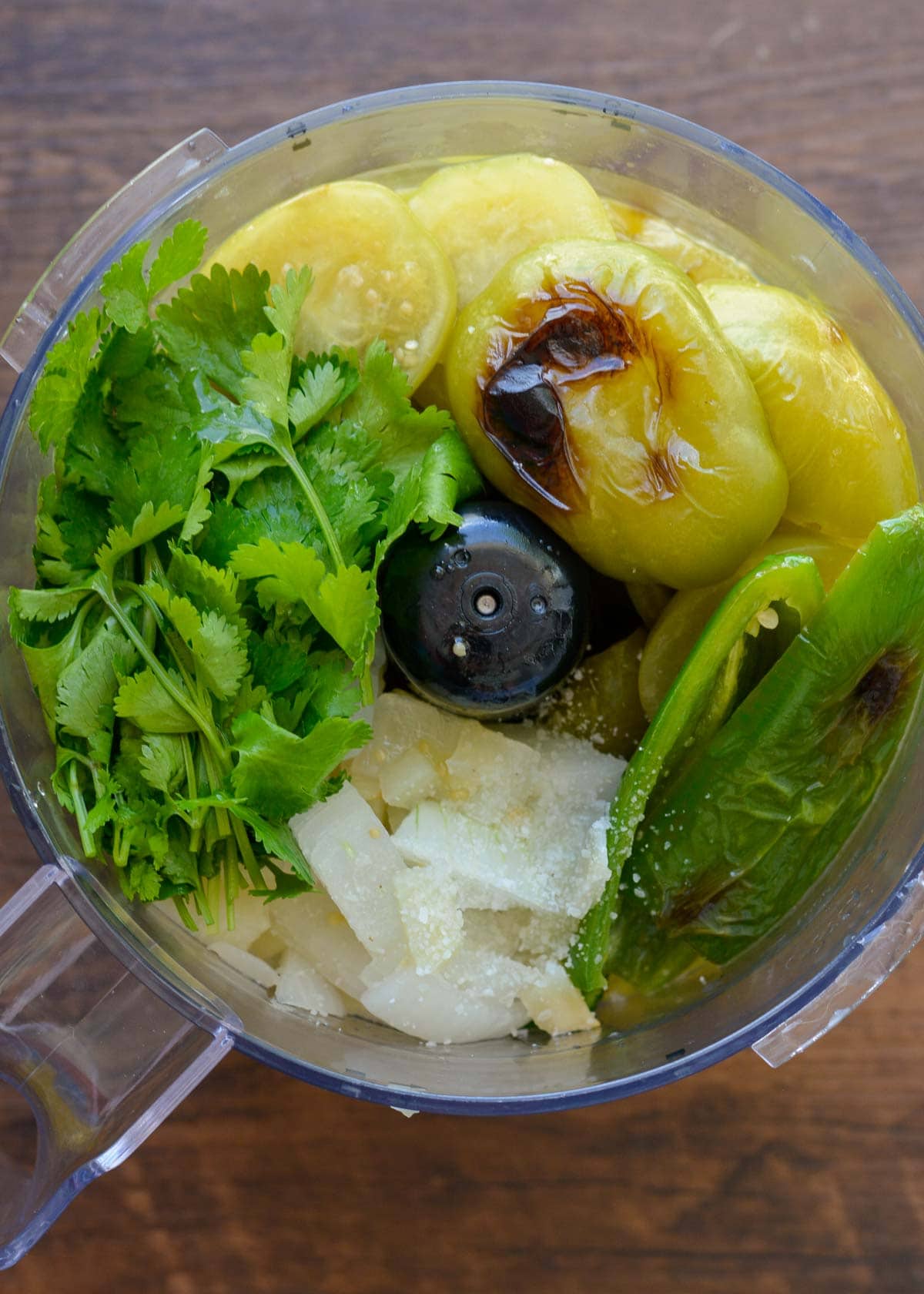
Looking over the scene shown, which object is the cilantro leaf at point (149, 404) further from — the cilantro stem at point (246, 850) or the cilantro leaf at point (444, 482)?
the cilantro stem at point (246, 850)

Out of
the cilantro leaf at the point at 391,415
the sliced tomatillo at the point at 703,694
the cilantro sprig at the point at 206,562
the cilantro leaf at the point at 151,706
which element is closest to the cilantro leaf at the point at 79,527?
the cilantro sprig at the point at 206,562

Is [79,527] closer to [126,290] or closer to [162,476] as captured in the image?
[162,476]

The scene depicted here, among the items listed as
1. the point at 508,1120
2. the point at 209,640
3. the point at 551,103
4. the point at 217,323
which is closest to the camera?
the point at 209,640

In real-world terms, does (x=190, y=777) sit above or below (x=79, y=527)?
below

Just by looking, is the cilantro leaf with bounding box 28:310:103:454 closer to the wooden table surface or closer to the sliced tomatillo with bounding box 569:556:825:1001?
the wooden table surface

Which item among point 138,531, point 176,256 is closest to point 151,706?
point 138,531

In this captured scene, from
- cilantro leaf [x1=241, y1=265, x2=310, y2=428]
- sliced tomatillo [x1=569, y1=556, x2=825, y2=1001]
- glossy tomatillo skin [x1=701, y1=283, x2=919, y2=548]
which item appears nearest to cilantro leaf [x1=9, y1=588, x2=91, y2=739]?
cilantro leaf [x1=241, y1=265, x2=310, y2=428]

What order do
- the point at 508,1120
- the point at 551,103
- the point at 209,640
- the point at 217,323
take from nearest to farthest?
the point at 209,640 < the point at 217,323 < the point at 551,103 < the point at 508,1120

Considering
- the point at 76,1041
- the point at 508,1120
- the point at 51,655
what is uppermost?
the point at 51,655
